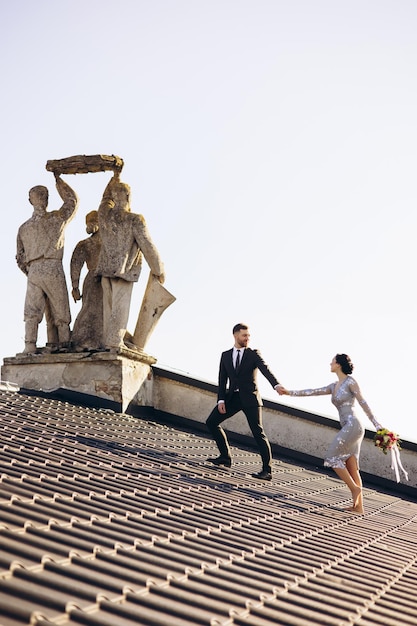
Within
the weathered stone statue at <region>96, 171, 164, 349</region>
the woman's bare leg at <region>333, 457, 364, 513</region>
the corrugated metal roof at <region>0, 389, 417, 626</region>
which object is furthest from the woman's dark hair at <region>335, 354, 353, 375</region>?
the weathered stone statue at <region>96, 171, 164, 349</region>

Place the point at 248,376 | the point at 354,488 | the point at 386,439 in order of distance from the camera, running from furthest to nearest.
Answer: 1. the point at 248,376
2. the point at 386,439
3. the point at 354,488

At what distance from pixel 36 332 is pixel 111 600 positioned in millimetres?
8670

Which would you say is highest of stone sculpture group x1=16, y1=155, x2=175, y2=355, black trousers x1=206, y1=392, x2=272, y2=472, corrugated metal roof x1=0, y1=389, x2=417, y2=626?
stone sculpture group x1=16, y1=155, x2=175, y2=355

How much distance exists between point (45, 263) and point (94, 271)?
0.66 meters

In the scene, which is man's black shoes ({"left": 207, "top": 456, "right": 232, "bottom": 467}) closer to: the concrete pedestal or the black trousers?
the black trousers

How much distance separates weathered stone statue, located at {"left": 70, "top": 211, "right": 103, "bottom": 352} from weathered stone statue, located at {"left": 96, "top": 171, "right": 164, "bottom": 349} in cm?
24

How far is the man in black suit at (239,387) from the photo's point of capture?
769 centimetres

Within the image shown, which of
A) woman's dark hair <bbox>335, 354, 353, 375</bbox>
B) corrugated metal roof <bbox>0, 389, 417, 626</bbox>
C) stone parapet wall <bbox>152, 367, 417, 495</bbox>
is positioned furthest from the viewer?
stone parapet wall <bbox>152, 367, 417, 495</bbox>

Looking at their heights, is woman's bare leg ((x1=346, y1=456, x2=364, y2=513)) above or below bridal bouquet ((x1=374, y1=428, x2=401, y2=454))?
below

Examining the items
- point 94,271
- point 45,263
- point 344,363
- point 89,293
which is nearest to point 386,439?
point 344,363

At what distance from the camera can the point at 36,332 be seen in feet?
36.6

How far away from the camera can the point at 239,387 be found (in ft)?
25.7

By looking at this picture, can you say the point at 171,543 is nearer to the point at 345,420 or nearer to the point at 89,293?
the point at 345,420

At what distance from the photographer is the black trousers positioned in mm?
7547
